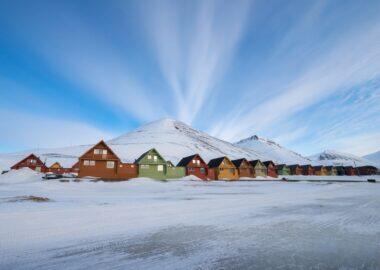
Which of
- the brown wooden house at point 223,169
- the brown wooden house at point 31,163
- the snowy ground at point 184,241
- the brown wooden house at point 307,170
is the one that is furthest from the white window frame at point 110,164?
the brown wooden house at point 307,170

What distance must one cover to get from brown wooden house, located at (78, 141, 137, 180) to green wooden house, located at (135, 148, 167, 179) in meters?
3.10

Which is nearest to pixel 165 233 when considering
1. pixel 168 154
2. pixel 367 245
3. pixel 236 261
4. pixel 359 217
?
pixel 236 261

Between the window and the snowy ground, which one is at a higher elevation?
the window

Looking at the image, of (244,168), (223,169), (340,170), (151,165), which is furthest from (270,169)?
(340,170)

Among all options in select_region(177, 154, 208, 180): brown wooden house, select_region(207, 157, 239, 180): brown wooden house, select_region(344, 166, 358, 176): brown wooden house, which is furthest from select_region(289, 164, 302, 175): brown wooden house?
select_region(177, 154, 208, 180): brown wooden house

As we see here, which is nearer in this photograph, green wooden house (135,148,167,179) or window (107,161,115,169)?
window (107,161,115,169)

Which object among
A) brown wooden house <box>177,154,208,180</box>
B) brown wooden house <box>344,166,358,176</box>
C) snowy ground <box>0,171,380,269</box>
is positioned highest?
brown wooden house <box>177,154,208,180</box>

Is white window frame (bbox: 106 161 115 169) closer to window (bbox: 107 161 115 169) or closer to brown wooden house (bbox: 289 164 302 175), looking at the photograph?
window (bbox: 107 161 115 169)

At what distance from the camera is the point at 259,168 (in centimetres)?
6341

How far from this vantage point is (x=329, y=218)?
700 centimetres

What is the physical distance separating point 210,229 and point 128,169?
126 ft

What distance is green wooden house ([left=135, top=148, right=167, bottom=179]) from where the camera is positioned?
42812 millimetres

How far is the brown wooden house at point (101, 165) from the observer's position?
122 feet

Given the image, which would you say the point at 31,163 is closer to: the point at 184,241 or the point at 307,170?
the point at 184,241
